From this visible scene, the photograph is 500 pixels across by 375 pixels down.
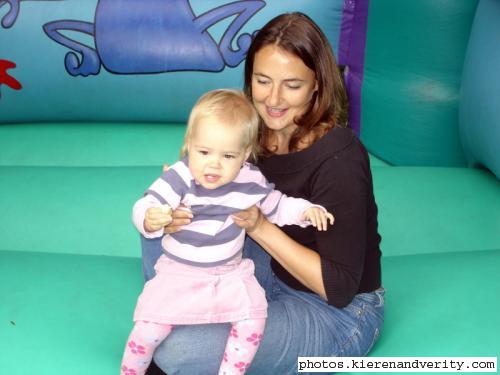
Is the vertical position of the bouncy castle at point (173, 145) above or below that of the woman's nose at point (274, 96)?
below

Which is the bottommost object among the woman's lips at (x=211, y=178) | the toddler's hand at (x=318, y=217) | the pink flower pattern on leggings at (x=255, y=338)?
the pink flower pattern on leggings at (x=255, y=338)

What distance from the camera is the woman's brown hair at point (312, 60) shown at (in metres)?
1.19

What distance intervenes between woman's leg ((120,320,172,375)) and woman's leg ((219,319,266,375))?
4.3 inches

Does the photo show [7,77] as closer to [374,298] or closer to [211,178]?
[211,178]

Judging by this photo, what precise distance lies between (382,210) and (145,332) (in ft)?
3.07

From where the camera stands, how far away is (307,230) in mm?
1233

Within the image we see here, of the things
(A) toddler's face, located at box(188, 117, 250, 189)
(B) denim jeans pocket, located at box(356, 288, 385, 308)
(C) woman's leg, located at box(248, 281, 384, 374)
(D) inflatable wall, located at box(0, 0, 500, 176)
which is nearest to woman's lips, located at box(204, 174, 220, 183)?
(A) toddler's face, located at box(188, 117, 250, 189)

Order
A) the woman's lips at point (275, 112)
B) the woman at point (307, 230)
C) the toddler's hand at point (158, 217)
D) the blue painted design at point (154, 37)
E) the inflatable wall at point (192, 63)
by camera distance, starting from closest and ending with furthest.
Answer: the toddler's hand at point (158, 217)
the woman at point (307, 230)
the woman's lips at point (275, 112)
the inflatable wall at point (192, 63)
the blue painted design at point (154, 37)

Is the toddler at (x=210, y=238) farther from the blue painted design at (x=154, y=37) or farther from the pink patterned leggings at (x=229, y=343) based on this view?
the blue painted design at (x=154, y=37)

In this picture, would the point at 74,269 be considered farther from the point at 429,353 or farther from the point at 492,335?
the point at 492,335

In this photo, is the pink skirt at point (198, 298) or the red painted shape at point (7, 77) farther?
the red painted shape at point (7, 77)

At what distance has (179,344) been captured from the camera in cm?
110

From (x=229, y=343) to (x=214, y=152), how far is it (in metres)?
0.32

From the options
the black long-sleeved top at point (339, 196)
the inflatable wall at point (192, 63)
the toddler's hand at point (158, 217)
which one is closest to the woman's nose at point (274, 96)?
the black long-sleeved top at point (339, 196)
